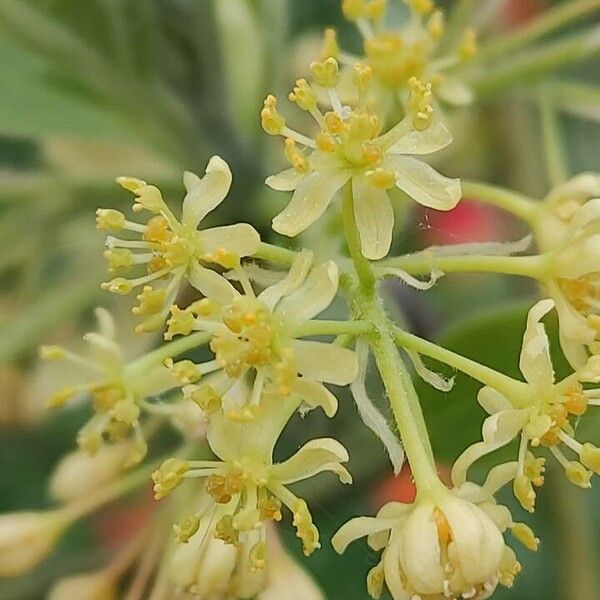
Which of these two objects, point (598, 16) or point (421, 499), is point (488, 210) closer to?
point (598, 16)

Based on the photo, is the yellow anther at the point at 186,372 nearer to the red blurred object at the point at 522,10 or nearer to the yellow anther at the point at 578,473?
the yellow anther at the point at 578,473

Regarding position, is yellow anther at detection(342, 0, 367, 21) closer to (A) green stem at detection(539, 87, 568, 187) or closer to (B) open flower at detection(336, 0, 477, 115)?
(B) open flower at detection(336, 0, 477, 115)

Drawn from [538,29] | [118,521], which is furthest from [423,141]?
[118,521]

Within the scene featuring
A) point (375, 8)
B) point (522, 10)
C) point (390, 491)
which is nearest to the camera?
point (375, 8)

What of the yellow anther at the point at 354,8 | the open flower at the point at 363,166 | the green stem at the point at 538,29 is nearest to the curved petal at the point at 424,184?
the open flower at the point at 363,166

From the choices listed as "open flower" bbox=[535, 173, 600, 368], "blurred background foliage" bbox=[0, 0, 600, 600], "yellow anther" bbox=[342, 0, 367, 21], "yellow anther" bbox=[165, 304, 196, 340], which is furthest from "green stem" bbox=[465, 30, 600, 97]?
"yellow anther" bbox=[165, 304, 196, 340]

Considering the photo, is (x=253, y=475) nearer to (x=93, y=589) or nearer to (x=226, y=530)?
(x=226, y=530)

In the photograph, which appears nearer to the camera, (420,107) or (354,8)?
(420,107)
